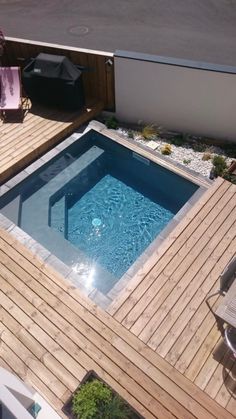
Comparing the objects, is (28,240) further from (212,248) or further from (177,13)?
(177,13)

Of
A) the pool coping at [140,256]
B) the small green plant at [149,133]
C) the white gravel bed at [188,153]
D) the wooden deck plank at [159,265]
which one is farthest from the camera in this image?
the small green plant at [149,133]

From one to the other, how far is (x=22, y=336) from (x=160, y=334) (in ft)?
7.82

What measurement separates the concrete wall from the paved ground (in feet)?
13.8

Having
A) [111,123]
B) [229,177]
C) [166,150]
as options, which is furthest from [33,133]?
[229,177]

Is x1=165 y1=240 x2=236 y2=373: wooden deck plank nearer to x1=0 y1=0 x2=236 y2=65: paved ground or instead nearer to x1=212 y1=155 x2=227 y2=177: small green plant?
x1=212 y1=155 x2=227 y2=177: small green plant

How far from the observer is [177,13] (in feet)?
49.5

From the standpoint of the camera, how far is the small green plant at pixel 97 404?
470 cm

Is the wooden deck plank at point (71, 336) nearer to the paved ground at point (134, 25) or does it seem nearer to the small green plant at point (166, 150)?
the small green plant at point (166, 150)

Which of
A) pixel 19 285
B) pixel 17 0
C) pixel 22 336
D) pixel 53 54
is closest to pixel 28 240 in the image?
pixel 19 285

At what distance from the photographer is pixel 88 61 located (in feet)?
30.2

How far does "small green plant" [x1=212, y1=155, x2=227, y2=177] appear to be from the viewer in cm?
809

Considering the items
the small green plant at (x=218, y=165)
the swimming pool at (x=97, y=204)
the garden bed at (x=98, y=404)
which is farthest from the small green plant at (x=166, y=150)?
the garden bed at (x=98, y=404)

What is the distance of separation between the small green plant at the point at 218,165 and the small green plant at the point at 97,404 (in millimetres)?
5433

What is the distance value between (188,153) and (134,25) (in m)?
8.56
